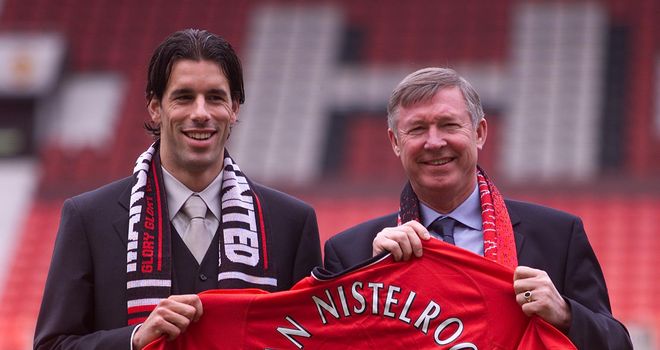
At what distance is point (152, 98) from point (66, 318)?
534mm

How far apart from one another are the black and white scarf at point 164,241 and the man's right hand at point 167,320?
0.28ft

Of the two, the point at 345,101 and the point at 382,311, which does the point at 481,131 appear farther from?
the point at 345,101

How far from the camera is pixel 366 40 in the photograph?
13.2 meters

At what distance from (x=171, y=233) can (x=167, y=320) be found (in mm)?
271

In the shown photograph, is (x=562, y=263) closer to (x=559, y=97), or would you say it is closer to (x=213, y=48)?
(x=213, y=48)

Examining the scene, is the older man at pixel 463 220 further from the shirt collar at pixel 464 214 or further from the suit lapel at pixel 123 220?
Answer: the suit lapel at pixel 123 220

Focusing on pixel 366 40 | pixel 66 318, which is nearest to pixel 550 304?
pixel 66 318

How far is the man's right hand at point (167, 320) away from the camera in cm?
262

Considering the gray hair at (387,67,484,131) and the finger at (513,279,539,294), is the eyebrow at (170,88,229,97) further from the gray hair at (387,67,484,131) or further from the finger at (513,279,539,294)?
the finger at (513,279,539,294)

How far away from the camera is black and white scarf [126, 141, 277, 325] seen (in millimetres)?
2740

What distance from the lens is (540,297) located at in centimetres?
261

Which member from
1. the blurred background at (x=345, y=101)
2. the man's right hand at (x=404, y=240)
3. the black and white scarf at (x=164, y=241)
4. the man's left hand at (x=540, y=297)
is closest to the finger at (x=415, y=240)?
the man's right hand at (x=404, y=240)

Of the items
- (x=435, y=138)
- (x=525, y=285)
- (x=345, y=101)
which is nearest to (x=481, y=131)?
(x=435, y=138)

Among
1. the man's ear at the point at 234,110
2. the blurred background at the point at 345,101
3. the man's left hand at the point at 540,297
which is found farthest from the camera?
the blurred background at the point at 345,101
